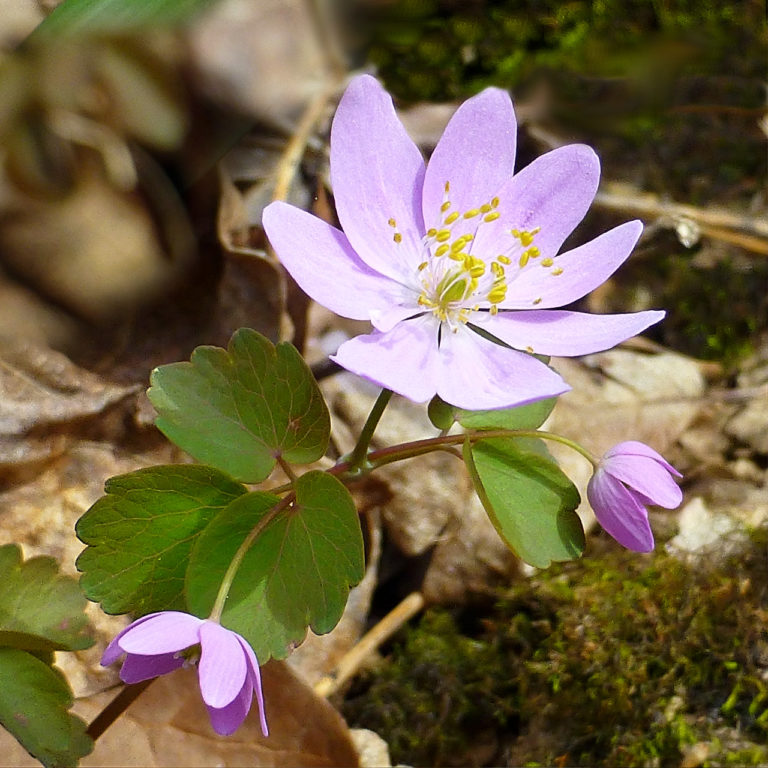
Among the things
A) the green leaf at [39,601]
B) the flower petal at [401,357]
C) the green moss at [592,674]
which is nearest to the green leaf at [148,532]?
the green leaf at [39,601]

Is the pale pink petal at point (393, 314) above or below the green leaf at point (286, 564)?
above

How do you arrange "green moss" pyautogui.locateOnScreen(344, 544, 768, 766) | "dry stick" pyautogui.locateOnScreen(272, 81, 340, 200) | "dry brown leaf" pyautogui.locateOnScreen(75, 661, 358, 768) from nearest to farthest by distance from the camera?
"dry brown leaf" pyautogui.locateOnScreen(75, 661, 358, 768)
"green moss" pyautogui.locateOnScreen(344, 544, 768, 766)
"dry stick" pyautogui.locateOnScreen(272, 81, 340, 200)

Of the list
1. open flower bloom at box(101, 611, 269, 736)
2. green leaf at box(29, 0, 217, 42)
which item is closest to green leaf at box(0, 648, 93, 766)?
open flower bloom at box(101, 611, 269, 736)

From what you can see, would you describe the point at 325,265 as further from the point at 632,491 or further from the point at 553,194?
the point at 632,491

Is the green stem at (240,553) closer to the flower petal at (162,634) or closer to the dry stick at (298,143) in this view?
the flower petal at (162,634)

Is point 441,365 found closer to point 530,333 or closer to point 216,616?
point 530,333

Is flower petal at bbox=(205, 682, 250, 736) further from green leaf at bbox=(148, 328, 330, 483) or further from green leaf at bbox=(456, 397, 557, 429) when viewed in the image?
green leaf at bbox=(456, 397, 557, 429)

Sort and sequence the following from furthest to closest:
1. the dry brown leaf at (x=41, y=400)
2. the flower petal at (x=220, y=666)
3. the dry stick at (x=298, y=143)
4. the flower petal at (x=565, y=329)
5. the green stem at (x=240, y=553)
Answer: the dry stick at (x=298, y=143) → the dry brown leaf at (x=41, y=400) → the flower petal at (x=565, y=329) → the green stem at (x=240, y=553) → the flower petal at (x=220, y=666)
